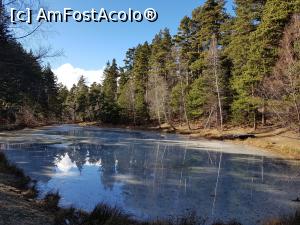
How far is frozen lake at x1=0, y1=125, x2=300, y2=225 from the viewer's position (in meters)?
9.47

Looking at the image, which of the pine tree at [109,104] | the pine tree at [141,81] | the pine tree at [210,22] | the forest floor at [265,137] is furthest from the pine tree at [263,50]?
the pine tree at [109,104]

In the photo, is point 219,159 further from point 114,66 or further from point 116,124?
point 114,66

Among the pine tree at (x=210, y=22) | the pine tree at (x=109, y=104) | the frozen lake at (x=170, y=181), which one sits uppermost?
the pine tree at (x=210, y=22)

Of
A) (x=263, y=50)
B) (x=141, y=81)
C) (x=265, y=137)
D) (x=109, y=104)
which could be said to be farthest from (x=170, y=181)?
(x=141, y=81)

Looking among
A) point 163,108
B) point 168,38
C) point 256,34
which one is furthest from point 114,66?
point 256,34

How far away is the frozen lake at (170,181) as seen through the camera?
373 inches

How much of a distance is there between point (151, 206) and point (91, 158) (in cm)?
943

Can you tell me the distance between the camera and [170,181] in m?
12.8

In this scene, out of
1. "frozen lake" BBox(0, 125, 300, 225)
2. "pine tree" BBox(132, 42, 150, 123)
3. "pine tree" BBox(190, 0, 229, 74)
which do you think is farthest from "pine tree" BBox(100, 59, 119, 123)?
"frozen lake" BBox(0, 125, 300, 225)

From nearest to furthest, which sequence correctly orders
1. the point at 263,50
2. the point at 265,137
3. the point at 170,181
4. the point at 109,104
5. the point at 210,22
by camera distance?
the point at 170,181
the point at 265,137
the point at 263,50
the point at 210,22
the point at 109,104

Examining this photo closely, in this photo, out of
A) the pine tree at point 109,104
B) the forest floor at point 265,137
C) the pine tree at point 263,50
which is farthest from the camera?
the pine tree at point 109,104

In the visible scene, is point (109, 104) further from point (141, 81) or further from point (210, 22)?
point (210, 22)

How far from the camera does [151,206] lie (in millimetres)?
9461

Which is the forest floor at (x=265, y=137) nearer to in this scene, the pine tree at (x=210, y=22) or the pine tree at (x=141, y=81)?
the pine tree at (x=210, y=22)
